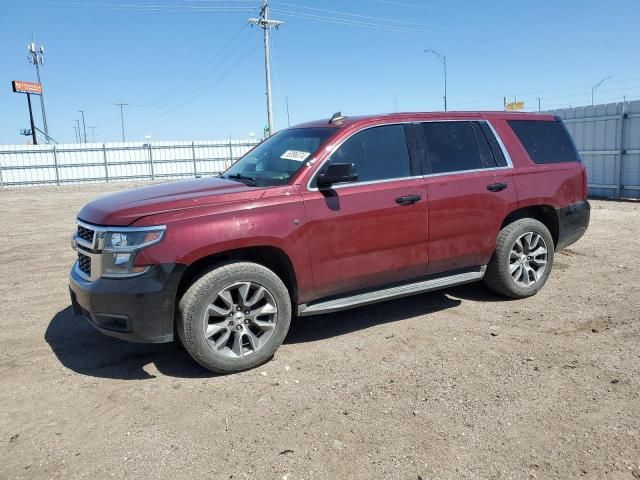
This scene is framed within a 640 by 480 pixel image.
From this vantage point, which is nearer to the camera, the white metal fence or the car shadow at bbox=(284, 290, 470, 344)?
the car shadow at bbox=(284, 290, 470, 344)

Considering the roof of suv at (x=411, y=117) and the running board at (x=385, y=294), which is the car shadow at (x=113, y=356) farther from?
the roof of suv at (x=411, y=117)

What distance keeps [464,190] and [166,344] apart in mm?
3108

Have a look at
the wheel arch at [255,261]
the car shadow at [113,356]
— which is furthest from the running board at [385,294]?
the car shadow at [113,356]

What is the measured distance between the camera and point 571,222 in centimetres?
573

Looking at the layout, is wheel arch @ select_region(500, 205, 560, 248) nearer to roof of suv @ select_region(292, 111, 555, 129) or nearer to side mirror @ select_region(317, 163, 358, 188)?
roof of suv @ select_region(292, 111, 555, 129)

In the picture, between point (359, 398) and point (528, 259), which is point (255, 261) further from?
point (528, 259)

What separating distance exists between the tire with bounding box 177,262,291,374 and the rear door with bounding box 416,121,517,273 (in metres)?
1.62

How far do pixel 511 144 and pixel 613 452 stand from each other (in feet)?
10.9

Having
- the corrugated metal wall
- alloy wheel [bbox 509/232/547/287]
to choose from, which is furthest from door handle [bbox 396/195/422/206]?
the corrugated metal wall

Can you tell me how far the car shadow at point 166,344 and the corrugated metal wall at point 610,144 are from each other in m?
10.4

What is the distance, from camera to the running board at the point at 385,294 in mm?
4219

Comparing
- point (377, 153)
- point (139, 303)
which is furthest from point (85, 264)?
point (377, 153)

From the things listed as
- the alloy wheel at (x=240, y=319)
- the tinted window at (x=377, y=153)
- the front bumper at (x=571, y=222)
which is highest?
the tinted window at (x=377, y=153)

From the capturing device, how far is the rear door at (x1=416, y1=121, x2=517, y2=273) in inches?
187
